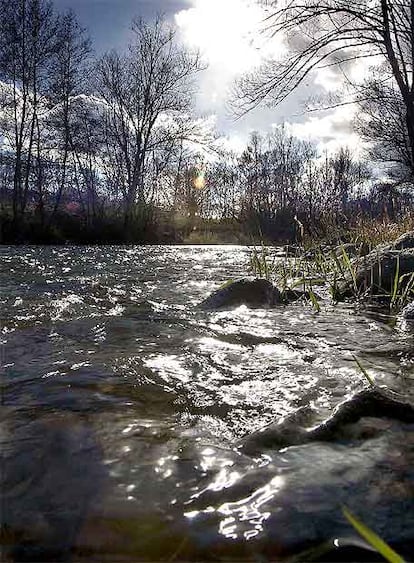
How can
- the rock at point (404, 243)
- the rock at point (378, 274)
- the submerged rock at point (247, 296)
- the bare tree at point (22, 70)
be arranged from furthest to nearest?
the bare tree at point (22, 70) → the rock at point (404, 243) → the rock at point (378, 274) → the submerged rock at point (247, 296)

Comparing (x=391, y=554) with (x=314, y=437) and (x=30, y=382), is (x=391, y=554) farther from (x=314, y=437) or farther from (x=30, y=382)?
(x=30, y=382)

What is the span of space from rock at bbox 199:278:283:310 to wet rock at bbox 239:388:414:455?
1.87 m

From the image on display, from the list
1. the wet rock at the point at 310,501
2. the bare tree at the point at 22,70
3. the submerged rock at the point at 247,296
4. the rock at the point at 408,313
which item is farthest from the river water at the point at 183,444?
the bare tree at the point at 22,70

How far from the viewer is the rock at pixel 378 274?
354 centimetres

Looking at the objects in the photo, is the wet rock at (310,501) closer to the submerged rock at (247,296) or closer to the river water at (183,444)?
the river water at (183,444)

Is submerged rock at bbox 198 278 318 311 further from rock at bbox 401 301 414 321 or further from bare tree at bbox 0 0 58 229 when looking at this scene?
bare tree at bbox 0 0 58 229

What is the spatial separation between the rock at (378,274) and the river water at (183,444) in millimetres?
1010

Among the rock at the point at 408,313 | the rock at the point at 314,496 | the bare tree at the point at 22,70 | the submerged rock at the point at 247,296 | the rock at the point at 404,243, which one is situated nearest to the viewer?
the rock at the point at 314,496

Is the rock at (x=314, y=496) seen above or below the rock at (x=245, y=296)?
below

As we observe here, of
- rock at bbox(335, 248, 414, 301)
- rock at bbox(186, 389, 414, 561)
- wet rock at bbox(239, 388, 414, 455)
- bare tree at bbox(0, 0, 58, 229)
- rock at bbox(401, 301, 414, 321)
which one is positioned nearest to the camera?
rock at bbox(186, 389, 414, 561)

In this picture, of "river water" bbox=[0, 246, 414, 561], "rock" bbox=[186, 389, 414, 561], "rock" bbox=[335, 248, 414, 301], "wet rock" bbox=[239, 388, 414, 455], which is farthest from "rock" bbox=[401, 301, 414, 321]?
"rock" bbox=[186, 389, 414, 561]

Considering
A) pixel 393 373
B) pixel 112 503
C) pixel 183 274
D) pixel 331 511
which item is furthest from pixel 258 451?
pixel 183 274

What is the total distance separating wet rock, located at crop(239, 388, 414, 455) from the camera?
3.75 ft

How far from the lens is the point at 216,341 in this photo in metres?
2.23
